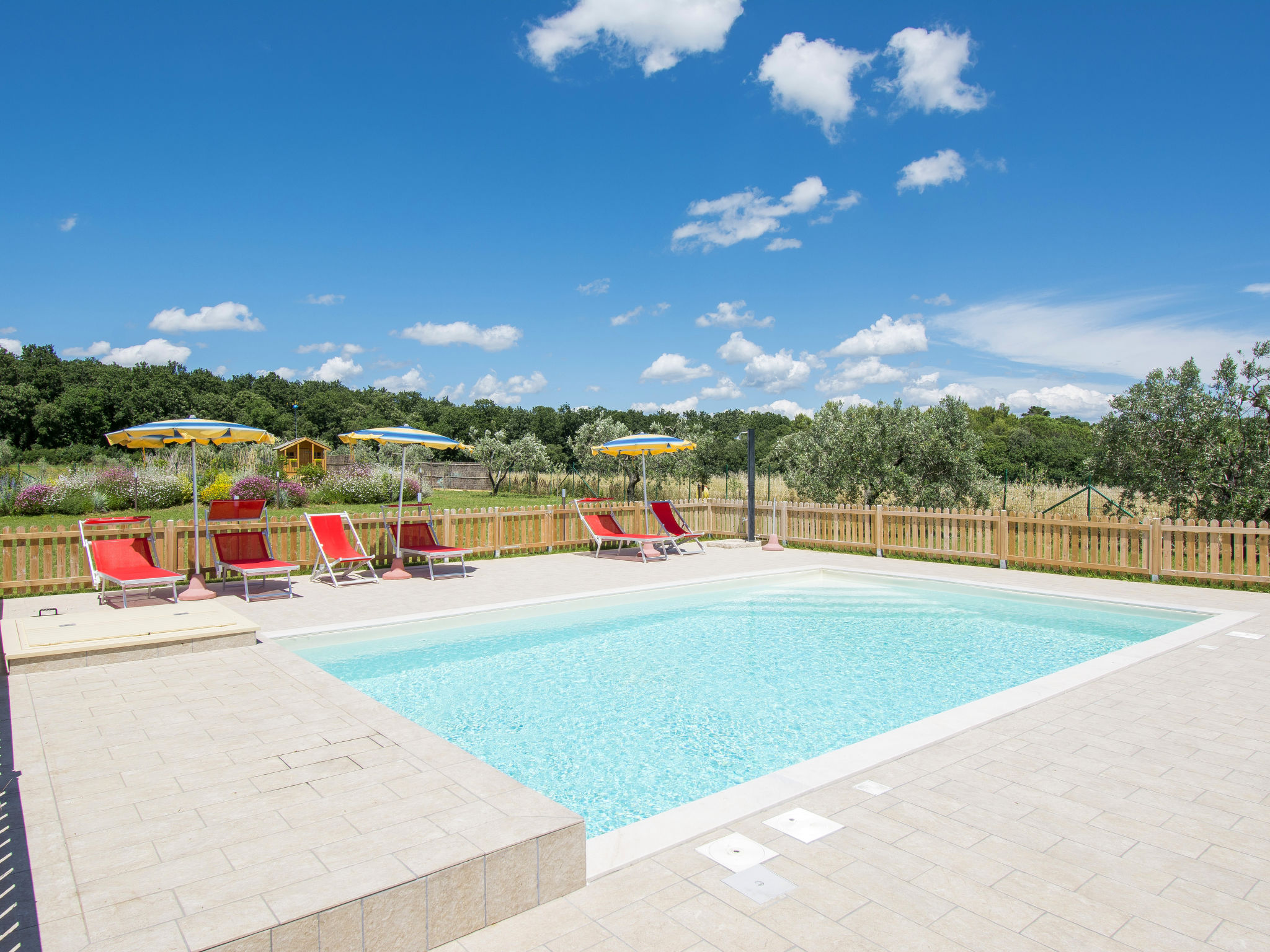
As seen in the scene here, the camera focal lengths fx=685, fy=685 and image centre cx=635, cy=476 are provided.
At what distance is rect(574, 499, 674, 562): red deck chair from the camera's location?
40.0 ft

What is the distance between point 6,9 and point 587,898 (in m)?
15.4

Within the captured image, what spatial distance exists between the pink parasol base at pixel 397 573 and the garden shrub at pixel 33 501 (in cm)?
1124

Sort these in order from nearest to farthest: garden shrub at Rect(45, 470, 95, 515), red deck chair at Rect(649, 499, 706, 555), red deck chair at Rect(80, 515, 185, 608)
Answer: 1. red deck chair at Rect(80, 515, 185, 608)
2. red deck chair at Rect(649, 499, 706, 555)
3. garden shrub at Rect(45, 470, 95, 515)

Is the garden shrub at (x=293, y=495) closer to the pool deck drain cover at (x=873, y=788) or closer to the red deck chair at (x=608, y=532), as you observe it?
the red deck chair at (x=608, y=532)

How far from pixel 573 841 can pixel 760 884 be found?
2.24 feet

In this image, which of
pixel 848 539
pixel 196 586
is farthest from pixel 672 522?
pixel 196 586

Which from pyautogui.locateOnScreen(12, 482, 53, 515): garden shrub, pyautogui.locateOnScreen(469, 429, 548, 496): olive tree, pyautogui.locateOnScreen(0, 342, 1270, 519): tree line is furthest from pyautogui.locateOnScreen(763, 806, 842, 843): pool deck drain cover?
pyautogui.locateOnScreen(469, 429, 548, 496): olive tree

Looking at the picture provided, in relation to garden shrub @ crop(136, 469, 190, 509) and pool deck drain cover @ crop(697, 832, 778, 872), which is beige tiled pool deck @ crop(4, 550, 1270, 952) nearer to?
pool deck drain cover @ crop(697, 832, 778, 872)

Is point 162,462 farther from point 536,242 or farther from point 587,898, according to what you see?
point 587,898

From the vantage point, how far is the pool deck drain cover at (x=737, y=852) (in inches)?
102

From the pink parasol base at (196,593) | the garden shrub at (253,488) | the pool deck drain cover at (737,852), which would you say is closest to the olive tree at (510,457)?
the garden shrub at (253,488)

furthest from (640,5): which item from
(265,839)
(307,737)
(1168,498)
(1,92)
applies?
(1,92)

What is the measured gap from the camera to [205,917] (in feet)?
6.44

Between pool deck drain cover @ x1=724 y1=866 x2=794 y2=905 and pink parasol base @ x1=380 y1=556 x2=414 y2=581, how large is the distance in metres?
8.43
